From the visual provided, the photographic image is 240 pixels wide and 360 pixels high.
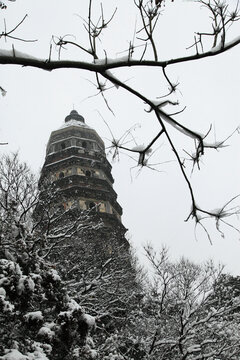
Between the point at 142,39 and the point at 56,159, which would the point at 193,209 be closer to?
the point at 142,39

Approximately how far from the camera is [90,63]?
249 cm

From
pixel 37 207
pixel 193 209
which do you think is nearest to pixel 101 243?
pixel 37 207

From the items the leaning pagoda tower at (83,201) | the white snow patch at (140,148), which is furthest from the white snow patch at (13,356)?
the leaning pagoda tower at (83,201)

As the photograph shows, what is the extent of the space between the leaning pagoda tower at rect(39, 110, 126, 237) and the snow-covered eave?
61.6ft

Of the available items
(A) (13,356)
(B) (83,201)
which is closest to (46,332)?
(A) (13,356)

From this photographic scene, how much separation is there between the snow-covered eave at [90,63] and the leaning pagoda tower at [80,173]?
18.8 metres

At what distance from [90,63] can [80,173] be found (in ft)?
79.2

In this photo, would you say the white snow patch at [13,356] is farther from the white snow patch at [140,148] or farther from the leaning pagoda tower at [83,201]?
the leaning pagoda tower at [83,201]

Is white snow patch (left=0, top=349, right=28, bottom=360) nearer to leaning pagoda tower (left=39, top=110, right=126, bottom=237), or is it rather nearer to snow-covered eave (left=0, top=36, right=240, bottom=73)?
snow-covered eave (left=0, top=36, right=240, bottom=73)

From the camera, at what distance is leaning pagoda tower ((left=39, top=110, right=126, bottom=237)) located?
2348 centimetres

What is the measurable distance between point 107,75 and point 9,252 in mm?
4133

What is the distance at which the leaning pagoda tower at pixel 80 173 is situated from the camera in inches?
925

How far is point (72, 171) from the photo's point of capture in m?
26.3

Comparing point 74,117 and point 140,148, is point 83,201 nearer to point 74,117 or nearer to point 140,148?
point 74,117
